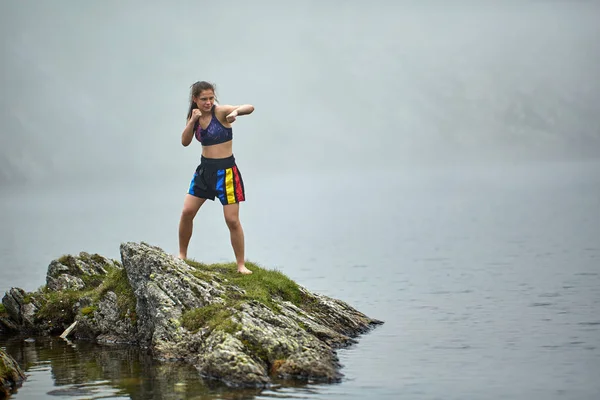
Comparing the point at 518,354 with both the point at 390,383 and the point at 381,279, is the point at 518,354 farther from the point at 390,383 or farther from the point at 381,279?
the point at 381,279

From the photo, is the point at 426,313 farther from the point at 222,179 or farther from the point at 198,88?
the point at 198,88

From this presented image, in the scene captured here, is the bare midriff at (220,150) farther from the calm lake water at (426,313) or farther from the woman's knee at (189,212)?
the calm lake water at (426,313)

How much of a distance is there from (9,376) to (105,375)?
1669 millimetres

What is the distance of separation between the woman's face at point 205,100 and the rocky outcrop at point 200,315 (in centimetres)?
310

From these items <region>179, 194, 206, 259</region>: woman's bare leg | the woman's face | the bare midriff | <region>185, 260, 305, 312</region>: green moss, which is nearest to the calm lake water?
<region>185, 260, 305, 312</region>: green moss

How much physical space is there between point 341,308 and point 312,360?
5234 millimetres

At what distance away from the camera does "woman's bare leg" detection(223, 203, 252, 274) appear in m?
19.4

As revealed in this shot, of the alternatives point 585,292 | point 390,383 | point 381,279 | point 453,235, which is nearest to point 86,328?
point 390,383

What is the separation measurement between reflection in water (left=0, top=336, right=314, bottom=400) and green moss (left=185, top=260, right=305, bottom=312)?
6.85ft

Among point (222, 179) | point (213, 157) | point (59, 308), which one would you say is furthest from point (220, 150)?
point (59, 308)

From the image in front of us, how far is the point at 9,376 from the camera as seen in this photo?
53.3ft

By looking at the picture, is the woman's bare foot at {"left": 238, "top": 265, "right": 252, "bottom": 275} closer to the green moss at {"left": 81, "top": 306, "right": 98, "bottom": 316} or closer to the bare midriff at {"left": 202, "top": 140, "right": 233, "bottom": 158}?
the bare midriff at {"left": 202, "top": 140, "right": 233, "bottom": 158}

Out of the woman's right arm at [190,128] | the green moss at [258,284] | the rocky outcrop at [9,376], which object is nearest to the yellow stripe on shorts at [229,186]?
the woman's right arm at [190,128]

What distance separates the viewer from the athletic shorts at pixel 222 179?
64.1 feet
